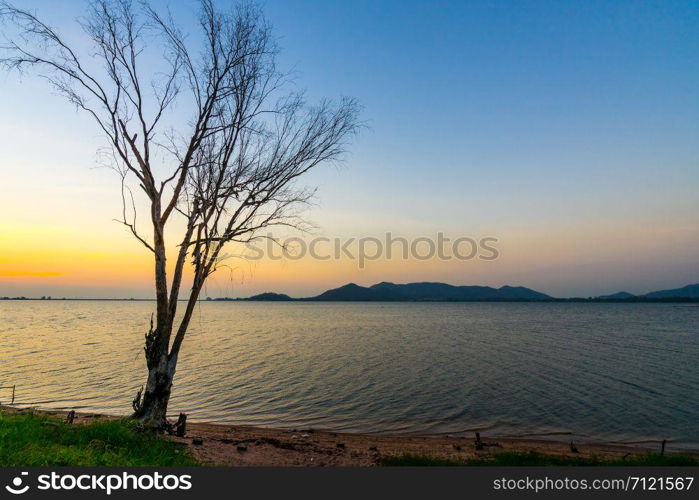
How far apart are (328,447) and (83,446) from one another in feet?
28.7

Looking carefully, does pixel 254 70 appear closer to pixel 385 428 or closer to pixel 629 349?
pixel 385 428

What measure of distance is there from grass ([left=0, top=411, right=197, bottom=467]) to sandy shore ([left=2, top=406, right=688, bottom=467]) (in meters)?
1.86

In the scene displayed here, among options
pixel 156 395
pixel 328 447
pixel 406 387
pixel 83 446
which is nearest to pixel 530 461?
pixel 328 447

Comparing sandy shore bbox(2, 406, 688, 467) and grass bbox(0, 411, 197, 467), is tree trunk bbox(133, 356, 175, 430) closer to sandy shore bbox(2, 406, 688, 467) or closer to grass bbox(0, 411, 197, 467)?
grass bbox(0, 411, 197, 467)

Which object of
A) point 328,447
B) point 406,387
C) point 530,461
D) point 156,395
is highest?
point 156,395

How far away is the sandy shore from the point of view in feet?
43.9

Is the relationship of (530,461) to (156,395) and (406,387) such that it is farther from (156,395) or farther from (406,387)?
(406,387)

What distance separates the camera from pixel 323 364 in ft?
123

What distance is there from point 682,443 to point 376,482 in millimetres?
18014

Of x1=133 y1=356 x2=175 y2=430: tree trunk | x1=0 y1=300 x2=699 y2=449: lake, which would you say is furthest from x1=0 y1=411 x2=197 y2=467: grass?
x1=0 y1=300 x2=699 y2=449: lake

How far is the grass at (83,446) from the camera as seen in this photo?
816cm

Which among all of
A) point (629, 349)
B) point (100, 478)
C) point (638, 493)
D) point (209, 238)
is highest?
point (209, 238)

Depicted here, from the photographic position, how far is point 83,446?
973cm

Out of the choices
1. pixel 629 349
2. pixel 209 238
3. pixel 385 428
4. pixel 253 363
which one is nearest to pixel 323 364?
pixel 253 363
